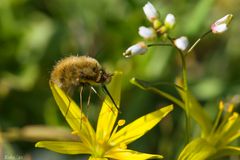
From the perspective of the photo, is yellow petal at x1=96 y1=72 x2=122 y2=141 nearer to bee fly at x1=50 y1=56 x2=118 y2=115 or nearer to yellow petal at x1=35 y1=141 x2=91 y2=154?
yellow petal at x1=35 y1=141 x2=91 y2=154

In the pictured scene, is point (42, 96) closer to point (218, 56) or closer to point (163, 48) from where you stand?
point (163, 48)

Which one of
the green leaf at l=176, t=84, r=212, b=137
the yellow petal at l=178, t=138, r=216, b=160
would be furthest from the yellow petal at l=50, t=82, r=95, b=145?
the green leaf at l=176, t=84, r=212, b=137

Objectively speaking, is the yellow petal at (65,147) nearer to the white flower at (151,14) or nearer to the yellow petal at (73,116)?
the yellow petal at (73,116)

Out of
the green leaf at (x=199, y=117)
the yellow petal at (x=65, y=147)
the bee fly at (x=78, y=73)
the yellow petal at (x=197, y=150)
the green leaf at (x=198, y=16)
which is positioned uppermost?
the green leaf at (x=198, y=16)

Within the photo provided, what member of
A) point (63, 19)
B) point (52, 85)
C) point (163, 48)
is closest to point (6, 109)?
point (63, 19)

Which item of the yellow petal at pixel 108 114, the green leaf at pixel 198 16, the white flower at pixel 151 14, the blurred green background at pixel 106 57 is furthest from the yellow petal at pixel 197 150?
the green leaf at pixel 198 16
